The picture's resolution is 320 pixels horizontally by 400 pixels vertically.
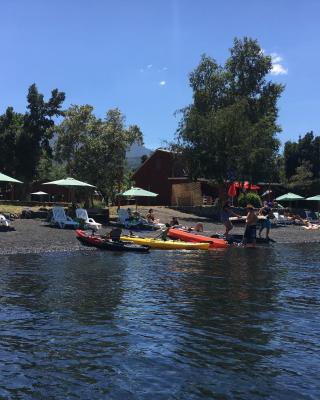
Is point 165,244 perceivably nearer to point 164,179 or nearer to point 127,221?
point 127,221

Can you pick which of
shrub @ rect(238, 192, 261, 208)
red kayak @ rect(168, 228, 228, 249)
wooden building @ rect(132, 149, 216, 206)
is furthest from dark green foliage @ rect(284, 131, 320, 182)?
red kayak @ rect(168, 228, 228, 249)

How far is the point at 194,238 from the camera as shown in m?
26.2

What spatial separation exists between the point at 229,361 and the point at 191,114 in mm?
39169

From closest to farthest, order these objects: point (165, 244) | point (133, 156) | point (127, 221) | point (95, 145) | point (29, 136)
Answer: point (165, 244) < point (127, 221) < point (95, 145) < point (29, 136) < point (133, 156)

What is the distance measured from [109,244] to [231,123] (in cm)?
2435

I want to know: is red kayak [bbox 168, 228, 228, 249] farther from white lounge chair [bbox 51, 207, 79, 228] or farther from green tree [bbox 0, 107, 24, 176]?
green tree [bbox 0, 107, 24, 176]

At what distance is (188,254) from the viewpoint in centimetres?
2336

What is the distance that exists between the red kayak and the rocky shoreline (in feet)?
8.27

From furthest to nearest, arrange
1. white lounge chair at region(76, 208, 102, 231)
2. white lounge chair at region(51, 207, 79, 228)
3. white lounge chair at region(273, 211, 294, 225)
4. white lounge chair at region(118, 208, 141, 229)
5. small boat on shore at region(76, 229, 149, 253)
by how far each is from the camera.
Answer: white lounge chair at region(273, 211, 294, 225), white lounge chair at region(118, 208, 141, 229), white lounge chair at region(76, 208, 102, 231), white lounge chair at region(51, 207, 79, 228), small boat on shore at region(76, 229, 149, 253)

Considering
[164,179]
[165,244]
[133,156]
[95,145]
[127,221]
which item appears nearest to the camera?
[165,244]

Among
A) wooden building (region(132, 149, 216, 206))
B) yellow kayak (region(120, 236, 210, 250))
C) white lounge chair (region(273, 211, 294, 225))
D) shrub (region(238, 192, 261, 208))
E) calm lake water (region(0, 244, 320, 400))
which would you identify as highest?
wooden building (region(132, 149, 216, 206))

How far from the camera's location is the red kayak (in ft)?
85.7

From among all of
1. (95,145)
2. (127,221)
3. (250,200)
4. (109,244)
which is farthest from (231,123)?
(109,244)

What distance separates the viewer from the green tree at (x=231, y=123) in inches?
1736
